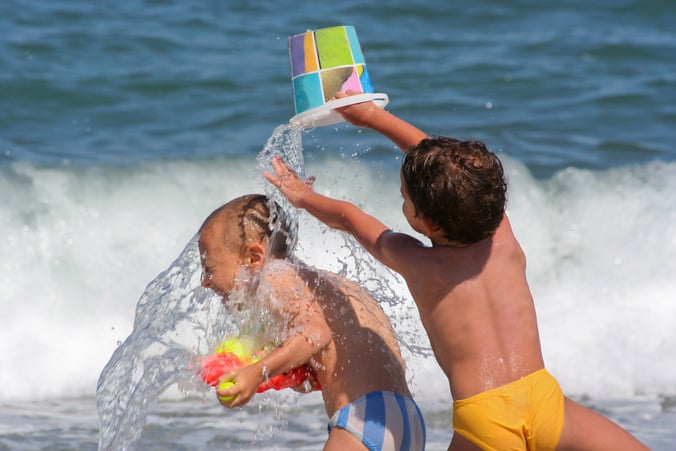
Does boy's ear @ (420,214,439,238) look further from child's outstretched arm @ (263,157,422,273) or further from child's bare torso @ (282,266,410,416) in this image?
child's bare torso @ (282,266,410,416)

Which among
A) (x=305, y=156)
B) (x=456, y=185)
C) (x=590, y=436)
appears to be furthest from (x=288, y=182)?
(x=305, y=156)

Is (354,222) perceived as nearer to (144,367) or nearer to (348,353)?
(348,353)

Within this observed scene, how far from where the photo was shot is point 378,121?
332 cm

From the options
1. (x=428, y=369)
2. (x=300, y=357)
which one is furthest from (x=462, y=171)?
(x=428, y=369)

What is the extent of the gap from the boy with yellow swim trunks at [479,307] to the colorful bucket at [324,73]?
328 mm

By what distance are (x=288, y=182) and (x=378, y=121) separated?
1.21 feet

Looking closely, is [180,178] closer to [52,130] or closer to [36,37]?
[52,130]

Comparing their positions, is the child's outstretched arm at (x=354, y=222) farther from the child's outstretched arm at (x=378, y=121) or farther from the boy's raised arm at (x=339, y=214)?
the child's outstretched arm at (x=378, y=121)

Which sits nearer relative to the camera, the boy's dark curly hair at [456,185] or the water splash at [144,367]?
the boy's dark curly hair at [456,185]

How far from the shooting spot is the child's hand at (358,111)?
10.6 ft

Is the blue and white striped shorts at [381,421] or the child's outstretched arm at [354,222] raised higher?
the child's outstretched arm at [354,222]

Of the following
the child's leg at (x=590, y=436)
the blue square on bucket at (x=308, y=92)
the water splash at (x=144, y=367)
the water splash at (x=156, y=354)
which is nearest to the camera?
the child's leg at (x=590, y=436)

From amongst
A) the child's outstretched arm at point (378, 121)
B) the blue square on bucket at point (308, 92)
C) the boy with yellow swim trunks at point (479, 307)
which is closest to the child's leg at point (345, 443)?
the boy with yellow swim trunks at point (479, 307)

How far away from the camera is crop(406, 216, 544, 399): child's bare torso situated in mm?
3012
